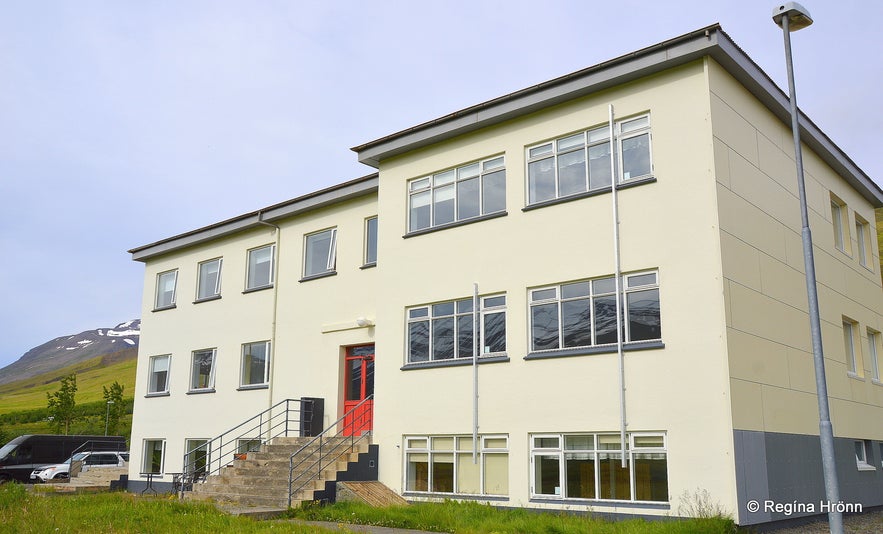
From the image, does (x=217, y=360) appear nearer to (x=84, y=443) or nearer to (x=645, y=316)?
(x=84, y=443)

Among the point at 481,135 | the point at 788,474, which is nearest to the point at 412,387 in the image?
the point at 481,135

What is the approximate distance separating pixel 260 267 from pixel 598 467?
541 inches

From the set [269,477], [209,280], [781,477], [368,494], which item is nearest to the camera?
[781,477]

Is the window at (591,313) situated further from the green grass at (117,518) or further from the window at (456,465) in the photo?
the green grass at (117,518)

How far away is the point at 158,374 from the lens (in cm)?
2764

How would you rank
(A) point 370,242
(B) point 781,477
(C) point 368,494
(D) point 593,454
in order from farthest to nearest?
(A) point 370,242 → (C) point 368,494 → (D) point 593,454 → (B) point 781,477

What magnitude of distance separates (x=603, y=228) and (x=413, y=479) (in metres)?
6.92

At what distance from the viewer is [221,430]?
79.6ft

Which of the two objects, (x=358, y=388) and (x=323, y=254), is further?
(x=323, y=254)

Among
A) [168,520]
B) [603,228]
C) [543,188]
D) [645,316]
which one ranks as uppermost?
[543,188]

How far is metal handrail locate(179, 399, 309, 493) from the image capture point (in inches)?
837

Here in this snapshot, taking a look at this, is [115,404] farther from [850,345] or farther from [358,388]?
[850,345]

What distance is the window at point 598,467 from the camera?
1412cm

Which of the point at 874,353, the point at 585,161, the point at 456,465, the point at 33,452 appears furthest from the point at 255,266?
the point at 874,353
